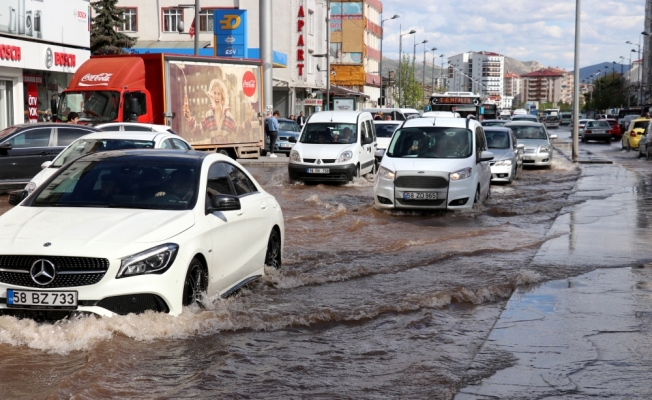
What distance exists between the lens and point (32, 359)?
635 cm

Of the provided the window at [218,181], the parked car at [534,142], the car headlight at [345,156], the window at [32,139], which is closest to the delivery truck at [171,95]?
the window at [32,139]

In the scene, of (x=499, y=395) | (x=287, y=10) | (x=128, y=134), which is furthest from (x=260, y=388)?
(x=287, y=10)

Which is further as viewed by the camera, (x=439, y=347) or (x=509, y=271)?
(x=509, y=271)

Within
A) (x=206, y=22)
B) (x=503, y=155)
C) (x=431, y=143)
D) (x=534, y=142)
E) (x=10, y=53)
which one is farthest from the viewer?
(x=206, y=22)

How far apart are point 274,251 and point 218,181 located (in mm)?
1510

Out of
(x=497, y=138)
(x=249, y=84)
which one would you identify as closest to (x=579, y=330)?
(x=497, y=138)

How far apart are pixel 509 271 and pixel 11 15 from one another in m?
24.9

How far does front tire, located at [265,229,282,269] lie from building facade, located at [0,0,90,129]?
22.9 meters

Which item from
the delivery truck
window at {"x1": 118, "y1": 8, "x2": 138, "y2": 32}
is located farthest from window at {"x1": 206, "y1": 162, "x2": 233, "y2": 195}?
window at {"x1": 118, "y1": 8, "x2": 138, "y2": 32}

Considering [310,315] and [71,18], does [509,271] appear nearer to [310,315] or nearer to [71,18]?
[310,315]

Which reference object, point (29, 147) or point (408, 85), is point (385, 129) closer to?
point (29, 147)

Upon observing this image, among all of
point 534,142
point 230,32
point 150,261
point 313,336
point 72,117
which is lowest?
point 313,336

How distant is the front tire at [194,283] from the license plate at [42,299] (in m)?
0.88

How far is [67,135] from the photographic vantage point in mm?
19156
